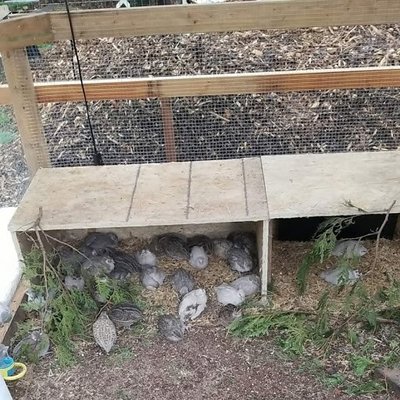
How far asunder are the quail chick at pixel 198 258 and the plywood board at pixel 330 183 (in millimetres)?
418

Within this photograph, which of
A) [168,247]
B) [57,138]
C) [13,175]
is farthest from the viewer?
[57,138]

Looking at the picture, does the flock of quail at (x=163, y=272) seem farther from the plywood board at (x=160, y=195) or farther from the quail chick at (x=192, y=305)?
the plywood board at (x=160, y=195)

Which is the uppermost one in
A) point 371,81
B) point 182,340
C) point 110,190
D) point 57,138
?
point 371,81

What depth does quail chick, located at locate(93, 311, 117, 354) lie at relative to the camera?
1.90m

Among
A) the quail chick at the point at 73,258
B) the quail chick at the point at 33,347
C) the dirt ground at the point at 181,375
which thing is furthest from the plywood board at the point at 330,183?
the quail chick at the point at 33,347

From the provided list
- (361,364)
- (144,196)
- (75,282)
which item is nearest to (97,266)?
(75,282)

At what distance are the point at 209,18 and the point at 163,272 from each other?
40.4 inches

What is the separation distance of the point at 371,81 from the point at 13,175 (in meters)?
1.89

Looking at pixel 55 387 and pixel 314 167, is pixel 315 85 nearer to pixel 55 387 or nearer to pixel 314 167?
pixel 314 167

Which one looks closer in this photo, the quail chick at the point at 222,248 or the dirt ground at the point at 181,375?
the dirt ground at the point at 181,375

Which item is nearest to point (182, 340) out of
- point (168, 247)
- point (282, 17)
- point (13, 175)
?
point (168, 247)

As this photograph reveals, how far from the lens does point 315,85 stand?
228 centimetres

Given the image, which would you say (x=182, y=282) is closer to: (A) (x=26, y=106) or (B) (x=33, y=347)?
(B) (x=33, y=347)

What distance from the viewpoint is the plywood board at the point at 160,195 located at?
190 cm
